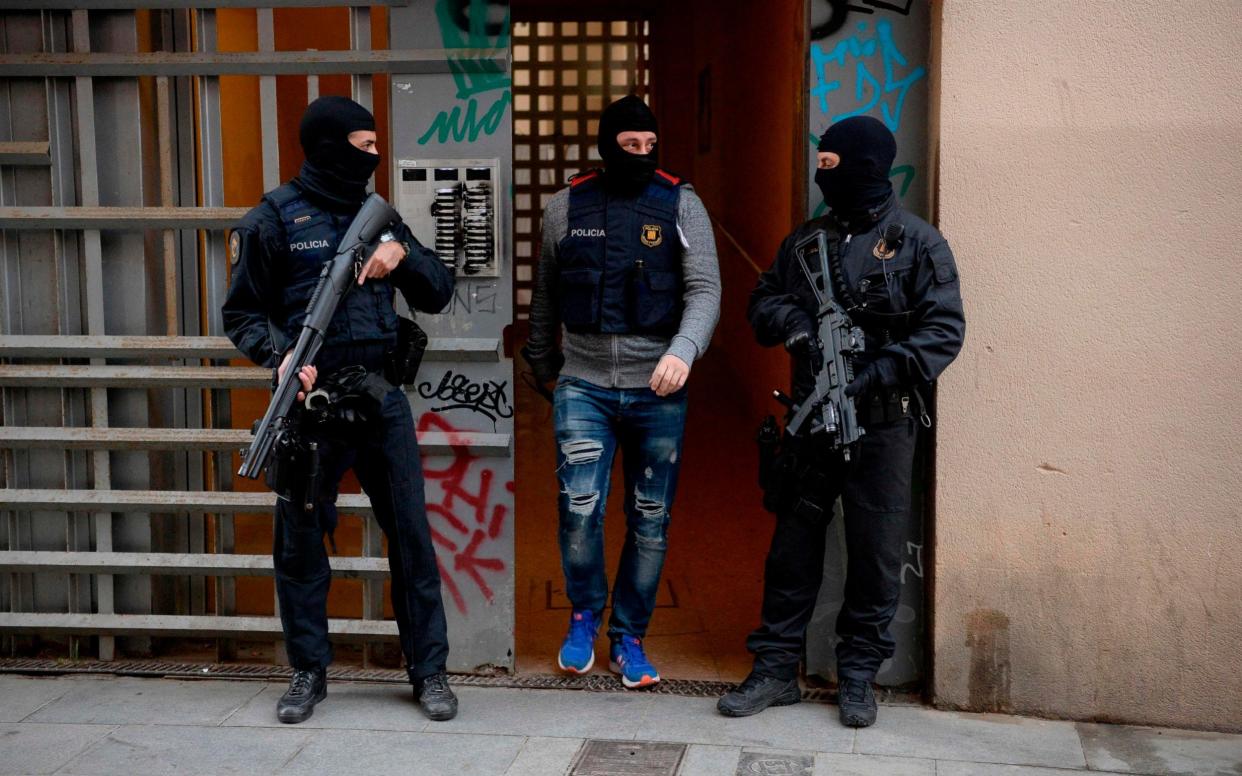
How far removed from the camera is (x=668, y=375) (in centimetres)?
410

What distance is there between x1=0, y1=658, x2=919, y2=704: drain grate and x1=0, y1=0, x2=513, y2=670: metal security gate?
0.31ft

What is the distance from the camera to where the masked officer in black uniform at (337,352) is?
3.95m

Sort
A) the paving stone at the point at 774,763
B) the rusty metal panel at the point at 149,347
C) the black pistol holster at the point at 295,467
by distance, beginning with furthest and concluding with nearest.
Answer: the rusty metal panel at the point at 149,347, the black pistol holster at the point at 295,467, the paving stone at the point at 774,763

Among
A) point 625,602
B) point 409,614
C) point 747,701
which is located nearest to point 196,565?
point 409,614

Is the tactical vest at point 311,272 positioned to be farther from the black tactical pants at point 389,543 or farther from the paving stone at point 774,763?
the paving stone at point 774,763

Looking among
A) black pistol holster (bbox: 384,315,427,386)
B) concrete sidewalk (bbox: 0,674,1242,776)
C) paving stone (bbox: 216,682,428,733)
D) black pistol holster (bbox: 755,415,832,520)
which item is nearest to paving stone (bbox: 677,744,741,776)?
concrete sidewalk (bbox: 0,674,1242,776)

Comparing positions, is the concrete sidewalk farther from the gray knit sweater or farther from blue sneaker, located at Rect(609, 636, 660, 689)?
the gray knit sweater

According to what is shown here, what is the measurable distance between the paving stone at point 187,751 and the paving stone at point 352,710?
96 millimetres

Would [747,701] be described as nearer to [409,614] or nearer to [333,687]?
[409,614]

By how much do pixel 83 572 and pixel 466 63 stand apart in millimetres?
2304

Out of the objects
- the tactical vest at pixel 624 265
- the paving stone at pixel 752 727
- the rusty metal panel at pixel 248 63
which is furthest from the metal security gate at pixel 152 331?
the paving stone at pixel 752 727

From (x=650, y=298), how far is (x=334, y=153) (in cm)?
112

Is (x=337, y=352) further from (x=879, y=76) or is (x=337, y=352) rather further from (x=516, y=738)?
(x=879, y=76)

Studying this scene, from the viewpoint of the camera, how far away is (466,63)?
14.7ft
